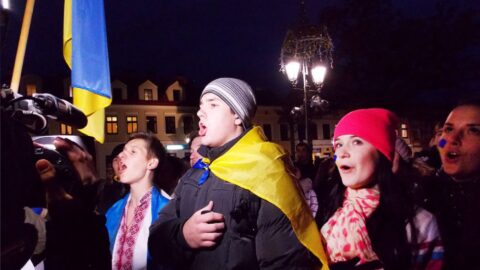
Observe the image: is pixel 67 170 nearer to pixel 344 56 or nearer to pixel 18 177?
pixel 18 177

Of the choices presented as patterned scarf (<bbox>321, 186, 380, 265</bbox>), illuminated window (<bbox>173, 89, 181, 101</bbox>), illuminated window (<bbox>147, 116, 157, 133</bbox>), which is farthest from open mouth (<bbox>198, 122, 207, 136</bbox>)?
illuminated window (<bbox>173, 89, 181, 101</bbox>)

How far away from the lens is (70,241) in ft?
7.70

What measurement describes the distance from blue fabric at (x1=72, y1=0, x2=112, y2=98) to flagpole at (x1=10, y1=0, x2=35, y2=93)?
1.10 metres

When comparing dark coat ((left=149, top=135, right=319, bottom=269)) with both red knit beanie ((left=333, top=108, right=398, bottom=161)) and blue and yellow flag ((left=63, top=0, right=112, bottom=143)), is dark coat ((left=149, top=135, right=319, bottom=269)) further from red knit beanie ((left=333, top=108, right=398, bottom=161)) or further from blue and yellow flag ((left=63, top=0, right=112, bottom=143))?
blue and yellow flag ((left=63, top=0, right=112, bottom=143))

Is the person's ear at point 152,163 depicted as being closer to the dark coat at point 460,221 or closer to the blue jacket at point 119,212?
the blue jacket at point 119,212

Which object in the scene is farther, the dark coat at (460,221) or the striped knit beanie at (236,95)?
the striped knit beanie at (236,95)

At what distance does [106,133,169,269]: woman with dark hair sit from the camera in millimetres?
3410

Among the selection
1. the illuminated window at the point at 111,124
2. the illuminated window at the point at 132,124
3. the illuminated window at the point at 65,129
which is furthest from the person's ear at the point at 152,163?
the illuminated window at the point at 132,124

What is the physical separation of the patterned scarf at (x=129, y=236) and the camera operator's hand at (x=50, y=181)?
1.26m

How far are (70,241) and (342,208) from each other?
1587 mm

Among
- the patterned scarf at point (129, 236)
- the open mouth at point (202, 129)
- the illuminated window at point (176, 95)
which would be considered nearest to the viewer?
the open mouth at point (202, 129)

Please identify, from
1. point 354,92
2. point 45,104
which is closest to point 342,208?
point 45,104

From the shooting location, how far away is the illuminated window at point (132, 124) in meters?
39.3

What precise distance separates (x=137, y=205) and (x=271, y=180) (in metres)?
1.72
